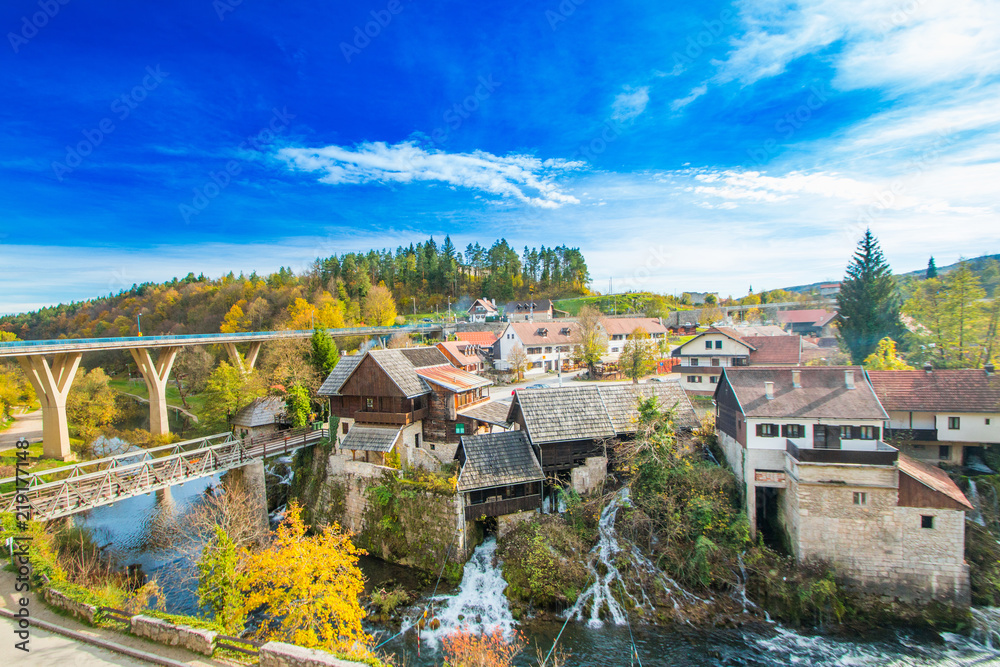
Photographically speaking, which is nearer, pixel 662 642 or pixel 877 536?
pixel 662 642

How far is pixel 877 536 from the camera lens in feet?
63.5

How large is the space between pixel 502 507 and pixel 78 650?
55.0 ft

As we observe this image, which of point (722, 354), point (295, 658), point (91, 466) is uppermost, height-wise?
point (722, 354)

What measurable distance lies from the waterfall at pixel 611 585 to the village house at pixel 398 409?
10.7 m

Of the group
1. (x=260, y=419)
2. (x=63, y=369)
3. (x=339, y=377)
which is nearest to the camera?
(x=339, y=377)

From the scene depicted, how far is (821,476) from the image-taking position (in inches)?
786

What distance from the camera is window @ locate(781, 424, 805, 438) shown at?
2178 cm

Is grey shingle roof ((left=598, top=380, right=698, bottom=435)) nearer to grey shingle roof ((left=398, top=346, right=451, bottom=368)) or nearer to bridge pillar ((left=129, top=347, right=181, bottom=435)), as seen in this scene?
grey shingle roof ((left=398, top=346, right=451, bottom=368))

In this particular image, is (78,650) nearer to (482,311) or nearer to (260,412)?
(260,412)

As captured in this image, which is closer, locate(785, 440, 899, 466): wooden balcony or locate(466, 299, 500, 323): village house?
locate(785, 440, 899, 466): wooden balcony

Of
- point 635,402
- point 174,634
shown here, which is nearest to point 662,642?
point 635,402

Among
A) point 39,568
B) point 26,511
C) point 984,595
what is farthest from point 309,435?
point 984,595

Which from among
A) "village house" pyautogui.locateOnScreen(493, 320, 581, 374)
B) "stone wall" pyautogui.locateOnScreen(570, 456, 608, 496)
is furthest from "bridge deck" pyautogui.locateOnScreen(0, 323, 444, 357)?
"stone wall" pyautogui.locateOnScreen(570, 456, 608, 496)

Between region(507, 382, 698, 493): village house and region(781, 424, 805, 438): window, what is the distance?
208 inches
